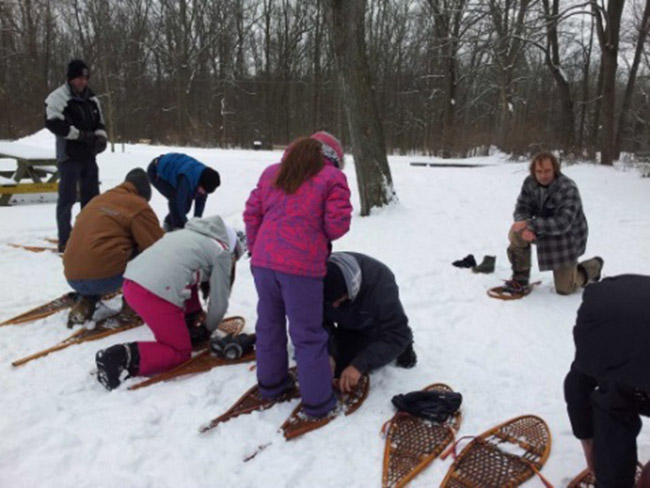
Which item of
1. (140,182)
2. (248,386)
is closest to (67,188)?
(140,182)

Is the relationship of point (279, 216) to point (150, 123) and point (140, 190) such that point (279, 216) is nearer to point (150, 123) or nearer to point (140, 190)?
point (140, 190)

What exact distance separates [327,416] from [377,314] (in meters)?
0.63

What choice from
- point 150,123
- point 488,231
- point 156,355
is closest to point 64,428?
point 156,355

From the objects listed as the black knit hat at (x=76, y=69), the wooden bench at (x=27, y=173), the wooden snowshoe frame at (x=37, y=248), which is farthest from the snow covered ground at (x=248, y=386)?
the wooden bench at (x=27, y=173)

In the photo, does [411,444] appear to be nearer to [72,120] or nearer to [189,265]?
[189,265]

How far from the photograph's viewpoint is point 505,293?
4.21 metres

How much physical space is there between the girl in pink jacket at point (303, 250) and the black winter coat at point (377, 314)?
0.35m

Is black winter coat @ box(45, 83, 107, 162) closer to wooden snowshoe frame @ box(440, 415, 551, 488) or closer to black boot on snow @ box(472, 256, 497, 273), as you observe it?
black boot on snow @ box(472, 256, 497, 273)

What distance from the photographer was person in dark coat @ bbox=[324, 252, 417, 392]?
2.59 metres

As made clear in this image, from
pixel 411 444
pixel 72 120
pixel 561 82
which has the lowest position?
pixel 411 444

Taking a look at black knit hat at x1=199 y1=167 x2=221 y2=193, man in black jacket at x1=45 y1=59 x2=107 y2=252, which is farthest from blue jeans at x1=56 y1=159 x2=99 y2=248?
black knit hat at x1=199 y1=167 x2=221 y2=193

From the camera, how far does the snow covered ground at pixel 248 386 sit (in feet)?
6.81

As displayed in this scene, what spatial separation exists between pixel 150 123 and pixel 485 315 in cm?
2659

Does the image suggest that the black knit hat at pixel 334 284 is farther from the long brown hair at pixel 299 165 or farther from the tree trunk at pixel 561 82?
the tree trunk at pixel 561 82
